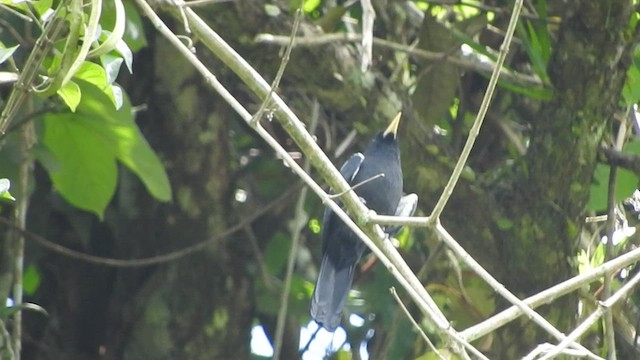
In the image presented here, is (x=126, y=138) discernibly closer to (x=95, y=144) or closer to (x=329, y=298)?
(x=95, y=144)

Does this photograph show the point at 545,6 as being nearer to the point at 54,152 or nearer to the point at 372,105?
the point at 372,105

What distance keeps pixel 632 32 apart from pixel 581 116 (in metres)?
0.28

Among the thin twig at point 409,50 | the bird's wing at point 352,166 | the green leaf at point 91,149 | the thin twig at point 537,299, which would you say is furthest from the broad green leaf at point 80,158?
the thin twig at point 537,299

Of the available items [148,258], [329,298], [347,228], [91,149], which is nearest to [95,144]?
[91,149]

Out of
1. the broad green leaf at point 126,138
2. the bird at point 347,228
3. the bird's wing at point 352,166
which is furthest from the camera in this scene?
the bird's wing at point 352,166

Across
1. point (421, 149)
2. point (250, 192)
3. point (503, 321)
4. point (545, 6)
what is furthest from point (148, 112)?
point (503, 321)

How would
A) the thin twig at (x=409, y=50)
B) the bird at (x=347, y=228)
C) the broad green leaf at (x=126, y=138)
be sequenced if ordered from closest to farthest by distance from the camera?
the broad green leaf at (x=126, y=138)
the thin twig at (x=409, y=50)
the bird at (x=347, y=228)

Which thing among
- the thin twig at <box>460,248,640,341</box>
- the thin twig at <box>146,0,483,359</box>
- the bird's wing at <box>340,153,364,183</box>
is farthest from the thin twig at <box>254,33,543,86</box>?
the thin twig at <box>460,248,640,341</box>

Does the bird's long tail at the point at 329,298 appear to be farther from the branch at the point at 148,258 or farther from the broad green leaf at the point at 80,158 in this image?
the broad green leaf at the point at 80,158

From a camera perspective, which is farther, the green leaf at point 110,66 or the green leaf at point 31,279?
the green leaf at point 31,279

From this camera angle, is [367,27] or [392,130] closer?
[367,27]

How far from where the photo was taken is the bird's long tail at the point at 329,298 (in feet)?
10.5

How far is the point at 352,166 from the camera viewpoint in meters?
3.56

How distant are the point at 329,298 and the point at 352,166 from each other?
52 centimetres
